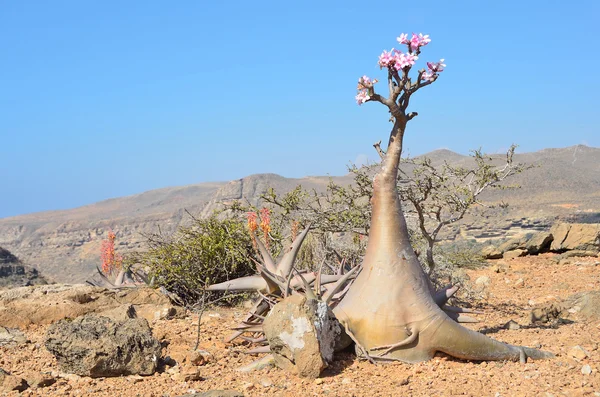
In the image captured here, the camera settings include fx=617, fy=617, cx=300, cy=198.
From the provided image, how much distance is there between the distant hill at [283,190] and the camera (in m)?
25.2

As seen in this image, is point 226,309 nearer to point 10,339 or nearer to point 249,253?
point 249,253

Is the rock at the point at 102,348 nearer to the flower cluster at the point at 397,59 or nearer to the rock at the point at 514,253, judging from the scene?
the flower cluster at the point at 397,59

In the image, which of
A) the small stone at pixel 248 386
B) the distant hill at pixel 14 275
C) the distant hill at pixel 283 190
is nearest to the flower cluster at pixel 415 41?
the small stone at pixel 248 386

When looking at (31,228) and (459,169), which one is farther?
(31,228)

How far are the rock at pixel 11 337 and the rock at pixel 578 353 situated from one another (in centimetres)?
466

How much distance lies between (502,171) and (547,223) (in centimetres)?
1638

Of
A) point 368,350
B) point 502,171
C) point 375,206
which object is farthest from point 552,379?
point 502,171

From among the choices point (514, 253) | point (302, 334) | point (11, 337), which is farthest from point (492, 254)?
point (11, 337)

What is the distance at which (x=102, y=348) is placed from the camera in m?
4.64

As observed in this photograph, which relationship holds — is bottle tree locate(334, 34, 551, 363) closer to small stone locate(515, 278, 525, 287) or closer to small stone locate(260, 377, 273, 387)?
small stone locate(260, 377, 273, 387)

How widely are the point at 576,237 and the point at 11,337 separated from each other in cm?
1073

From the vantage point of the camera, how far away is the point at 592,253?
39.4 feet

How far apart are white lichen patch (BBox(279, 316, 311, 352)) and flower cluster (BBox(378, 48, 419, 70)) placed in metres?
1.88

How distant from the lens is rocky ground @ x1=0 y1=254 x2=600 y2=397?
13.0 ft
